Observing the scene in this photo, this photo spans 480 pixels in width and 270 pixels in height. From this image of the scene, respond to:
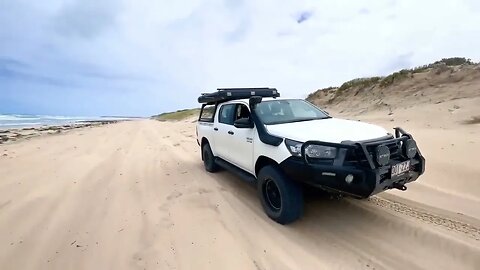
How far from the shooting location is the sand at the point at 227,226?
119 inches

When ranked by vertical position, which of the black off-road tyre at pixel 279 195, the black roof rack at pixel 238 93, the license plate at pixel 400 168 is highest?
the black roof rack at pixel 238 93

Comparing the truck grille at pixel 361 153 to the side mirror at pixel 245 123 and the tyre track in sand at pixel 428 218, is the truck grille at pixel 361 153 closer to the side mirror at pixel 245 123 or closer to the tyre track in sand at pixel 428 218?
A: the tyre track in sand at pixel 428 218

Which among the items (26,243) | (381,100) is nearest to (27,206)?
(26,243)

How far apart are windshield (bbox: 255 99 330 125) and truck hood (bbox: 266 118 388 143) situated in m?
0.24

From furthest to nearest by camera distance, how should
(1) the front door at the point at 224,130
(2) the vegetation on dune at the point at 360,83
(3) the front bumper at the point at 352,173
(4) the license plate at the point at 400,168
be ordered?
(2) the vegetation on dune at the point at 360,83 < (1) the front door at the point at 224,130 < (4) the license plate at the point at 400,168 < (3) the front bumper at the point at 352,173

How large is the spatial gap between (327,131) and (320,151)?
46cm

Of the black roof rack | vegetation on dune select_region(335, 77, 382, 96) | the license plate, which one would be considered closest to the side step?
the black roof rack

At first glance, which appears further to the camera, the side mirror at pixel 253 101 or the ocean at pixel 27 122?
the ocean at pixel 27 122

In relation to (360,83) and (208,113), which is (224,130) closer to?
(208,113)

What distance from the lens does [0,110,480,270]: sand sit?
3020 mm

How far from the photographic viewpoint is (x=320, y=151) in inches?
129

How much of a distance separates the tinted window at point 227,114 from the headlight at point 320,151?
7.81 ft

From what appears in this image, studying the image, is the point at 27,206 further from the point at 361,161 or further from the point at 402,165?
the point at 402,165

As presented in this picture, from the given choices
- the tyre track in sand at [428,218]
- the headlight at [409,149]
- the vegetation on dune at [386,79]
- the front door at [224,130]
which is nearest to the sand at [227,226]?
the tyre track in sand at [428,218]
